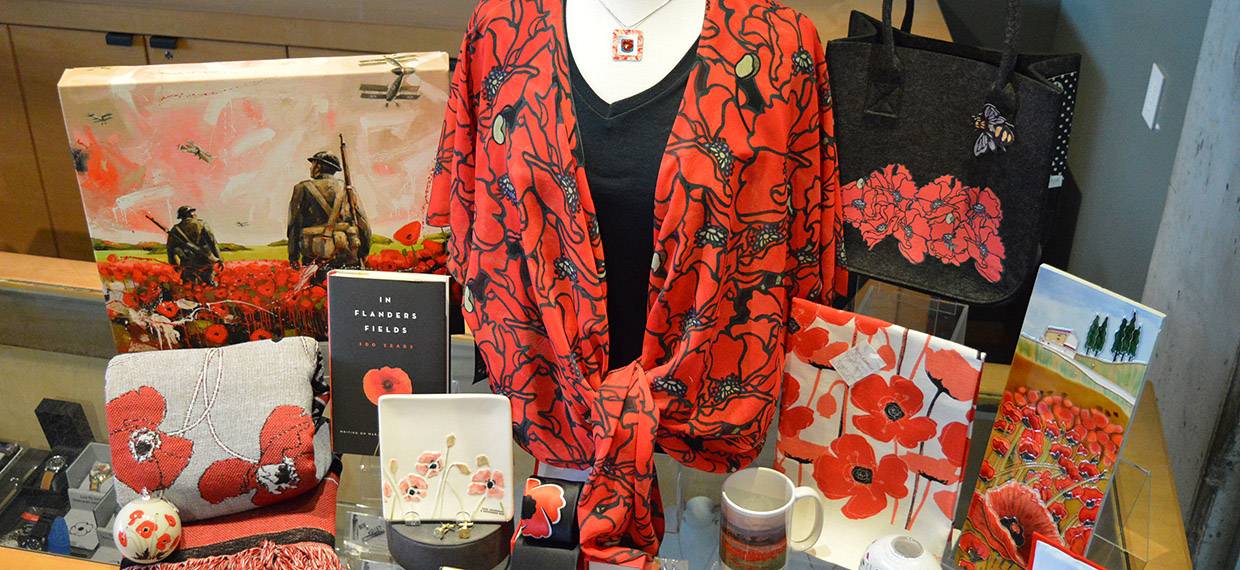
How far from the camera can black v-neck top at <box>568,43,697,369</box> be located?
117 centimetres

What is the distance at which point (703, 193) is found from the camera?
1.17 m

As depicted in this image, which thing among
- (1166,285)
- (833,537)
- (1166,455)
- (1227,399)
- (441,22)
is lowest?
(833,537)

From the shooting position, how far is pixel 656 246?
1206 millimetres

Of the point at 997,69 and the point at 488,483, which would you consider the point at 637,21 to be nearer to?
the point at 997,69

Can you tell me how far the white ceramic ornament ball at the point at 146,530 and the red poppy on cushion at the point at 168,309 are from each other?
45 centimetres

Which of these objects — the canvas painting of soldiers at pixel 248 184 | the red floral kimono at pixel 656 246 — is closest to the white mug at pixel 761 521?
the red floral kimono at pixel 656 246

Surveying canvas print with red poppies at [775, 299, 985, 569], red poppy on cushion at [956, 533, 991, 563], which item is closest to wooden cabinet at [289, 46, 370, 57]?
canvas print with red poppies at [775, 299, 985, 569]

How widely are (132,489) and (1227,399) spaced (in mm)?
1497

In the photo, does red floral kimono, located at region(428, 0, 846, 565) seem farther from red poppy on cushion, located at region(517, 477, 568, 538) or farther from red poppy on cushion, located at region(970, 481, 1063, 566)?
red poppy on cushion, located at region(970, 481, 1063, 566)

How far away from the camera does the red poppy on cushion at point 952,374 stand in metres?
1.25

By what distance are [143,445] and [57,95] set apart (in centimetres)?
116

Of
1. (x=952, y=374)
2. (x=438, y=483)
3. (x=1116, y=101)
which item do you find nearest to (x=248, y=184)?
(x=438, y=483)

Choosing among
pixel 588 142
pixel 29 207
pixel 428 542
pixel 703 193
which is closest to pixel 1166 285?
pixel 703 193

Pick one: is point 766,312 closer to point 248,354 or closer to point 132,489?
point 248,354
